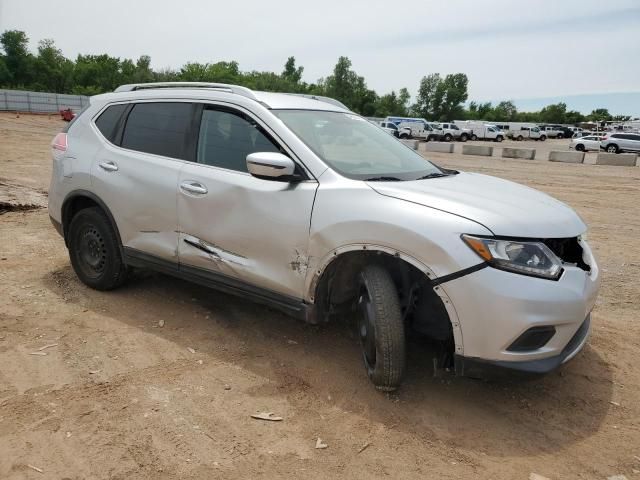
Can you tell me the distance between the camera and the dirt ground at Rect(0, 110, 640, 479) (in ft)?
8.26

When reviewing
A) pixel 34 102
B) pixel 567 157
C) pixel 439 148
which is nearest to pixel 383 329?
pixel 567 157

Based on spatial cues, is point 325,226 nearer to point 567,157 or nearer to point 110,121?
point 110,121

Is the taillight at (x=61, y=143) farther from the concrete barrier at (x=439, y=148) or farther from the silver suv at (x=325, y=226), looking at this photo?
the concrete barrier at (x=439, y=148)

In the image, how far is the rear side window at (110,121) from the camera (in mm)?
4395

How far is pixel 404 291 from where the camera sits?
123 inches

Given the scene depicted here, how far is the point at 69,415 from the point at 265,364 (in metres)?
1.20

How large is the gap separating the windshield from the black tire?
74.8 inches

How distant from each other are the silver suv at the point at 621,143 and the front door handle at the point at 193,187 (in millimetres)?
36176

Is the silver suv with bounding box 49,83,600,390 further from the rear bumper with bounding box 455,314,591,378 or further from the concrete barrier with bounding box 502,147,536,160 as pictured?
the concrete barrier with bounding box 502,147,536,160

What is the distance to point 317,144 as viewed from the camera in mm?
3447

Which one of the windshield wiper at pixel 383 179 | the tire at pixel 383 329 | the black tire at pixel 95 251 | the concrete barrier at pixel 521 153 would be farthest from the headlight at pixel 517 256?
the concrete barrier at pixel 521 153

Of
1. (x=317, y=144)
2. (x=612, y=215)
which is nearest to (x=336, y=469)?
(x=317, y=144)

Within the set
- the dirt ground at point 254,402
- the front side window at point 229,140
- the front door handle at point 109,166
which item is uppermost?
the front side window at point 229,140

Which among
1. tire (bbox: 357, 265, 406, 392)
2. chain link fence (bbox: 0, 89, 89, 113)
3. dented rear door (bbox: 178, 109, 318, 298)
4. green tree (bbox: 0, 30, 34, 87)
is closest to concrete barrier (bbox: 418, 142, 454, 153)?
dented rear door (bbox: 178, 109, 318, 298)
